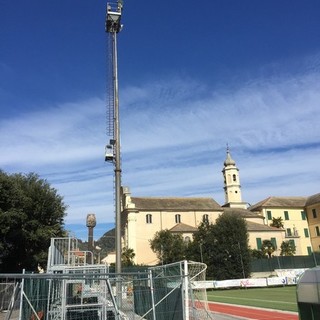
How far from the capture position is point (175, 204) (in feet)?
281

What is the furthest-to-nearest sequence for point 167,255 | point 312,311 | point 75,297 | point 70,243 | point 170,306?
point 167,255 → point 70,243 → point 75,297 → point 170,306 → point 312,311

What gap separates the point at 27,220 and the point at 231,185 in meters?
66.7

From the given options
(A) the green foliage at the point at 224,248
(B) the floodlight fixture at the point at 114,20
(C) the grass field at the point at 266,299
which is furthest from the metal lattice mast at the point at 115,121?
(A) the green foliage at the point at 224,248

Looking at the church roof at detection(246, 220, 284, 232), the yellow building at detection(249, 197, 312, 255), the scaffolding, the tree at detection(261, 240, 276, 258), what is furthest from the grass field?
the yellow building at detection(249, 197, 312, 255)

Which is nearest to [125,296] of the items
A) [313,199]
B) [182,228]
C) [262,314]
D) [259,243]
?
[262,314]

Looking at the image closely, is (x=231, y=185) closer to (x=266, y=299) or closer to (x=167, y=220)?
(x=167, y=220)

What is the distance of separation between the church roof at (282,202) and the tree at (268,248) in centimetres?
1612

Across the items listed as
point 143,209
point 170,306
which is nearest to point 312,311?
point 170,306

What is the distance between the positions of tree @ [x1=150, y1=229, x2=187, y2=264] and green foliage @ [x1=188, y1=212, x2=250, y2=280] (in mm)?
3284

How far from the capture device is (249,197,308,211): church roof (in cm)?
9106

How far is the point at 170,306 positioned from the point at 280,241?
71.6 meters

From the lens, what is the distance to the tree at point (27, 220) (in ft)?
104

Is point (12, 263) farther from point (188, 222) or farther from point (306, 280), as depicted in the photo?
point (188, 222)

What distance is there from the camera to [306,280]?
7.94 m
